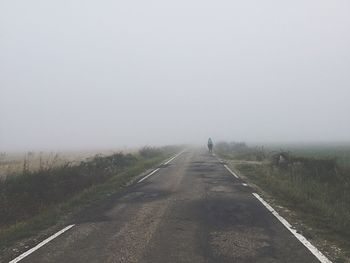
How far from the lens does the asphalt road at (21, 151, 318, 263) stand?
7066mm

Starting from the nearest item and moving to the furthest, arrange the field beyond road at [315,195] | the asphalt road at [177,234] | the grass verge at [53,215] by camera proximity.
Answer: the asphalt road at [177,234]
the field beyond road at [315,195]
the grass verge at [53,215]

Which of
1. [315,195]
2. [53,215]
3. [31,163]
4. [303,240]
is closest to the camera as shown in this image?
[303,240]

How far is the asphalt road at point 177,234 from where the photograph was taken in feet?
23.2

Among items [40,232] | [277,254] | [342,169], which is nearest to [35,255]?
[40,232]

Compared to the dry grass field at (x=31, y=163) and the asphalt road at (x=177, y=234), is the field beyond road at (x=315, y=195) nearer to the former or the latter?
the asphalt road at (x=177, y=234)

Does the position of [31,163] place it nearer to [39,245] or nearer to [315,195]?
[315,195]

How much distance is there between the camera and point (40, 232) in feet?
30.9

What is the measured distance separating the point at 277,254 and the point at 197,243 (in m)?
1.51

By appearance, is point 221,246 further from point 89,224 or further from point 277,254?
point 89,224

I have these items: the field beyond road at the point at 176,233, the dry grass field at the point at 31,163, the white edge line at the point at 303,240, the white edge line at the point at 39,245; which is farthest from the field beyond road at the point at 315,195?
the dry grass field at the point at 31,163

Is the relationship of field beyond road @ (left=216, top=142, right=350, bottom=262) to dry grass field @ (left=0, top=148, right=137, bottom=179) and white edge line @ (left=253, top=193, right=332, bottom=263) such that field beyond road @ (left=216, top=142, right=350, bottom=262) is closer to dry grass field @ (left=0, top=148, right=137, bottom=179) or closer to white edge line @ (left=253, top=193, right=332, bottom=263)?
white edge line @ (left=253, top=193, right=332, bottom=263)

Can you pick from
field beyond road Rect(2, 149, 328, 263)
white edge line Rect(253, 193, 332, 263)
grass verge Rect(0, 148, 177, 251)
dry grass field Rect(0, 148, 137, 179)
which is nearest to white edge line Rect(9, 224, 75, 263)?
field beyond road Rect(2, 149, 328, 263)

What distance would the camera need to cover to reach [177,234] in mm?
8609

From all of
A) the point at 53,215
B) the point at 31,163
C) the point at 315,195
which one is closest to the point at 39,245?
the point at 53,215
